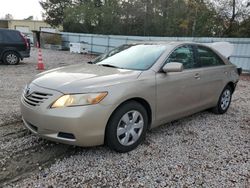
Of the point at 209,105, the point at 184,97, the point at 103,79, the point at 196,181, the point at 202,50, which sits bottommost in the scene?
the point at 196,181

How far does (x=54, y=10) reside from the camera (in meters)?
37.1

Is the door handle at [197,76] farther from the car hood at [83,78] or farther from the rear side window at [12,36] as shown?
the rear side window at [12,36]

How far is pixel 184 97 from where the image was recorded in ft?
13.4

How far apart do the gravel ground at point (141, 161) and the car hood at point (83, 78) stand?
2.95ft

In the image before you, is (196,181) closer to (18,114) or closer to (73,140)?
(73,140)

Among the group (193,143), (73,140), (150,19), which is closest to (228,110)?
(193,143)

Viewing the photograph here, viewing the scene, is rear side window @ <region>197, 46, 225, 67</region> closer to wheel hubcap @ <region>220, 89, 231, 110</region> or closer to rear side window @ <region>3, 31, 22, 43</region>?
wheel hubcap @ <region>220, 89, 231, 110</region>

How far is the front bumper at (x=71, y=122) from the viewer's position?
2881 mm

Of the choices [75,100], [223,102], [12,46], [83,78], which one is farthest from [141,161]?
[12,46]

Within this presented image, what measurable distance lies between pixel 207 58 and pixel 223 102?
3.62 ft

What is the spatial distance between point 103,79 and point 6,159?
1.54m

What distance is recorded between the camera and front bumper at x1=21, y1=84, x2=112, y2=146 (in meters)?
2.88

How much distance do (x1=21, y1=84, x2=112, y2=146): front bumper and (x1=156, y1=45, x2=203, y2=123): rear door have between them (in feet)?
3.27

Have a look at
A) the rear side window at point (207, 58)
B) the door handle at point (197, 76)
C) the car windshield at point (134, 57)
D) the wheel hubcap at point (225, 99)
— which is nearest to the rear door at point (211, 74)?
the rear side window at point (207, 58)
